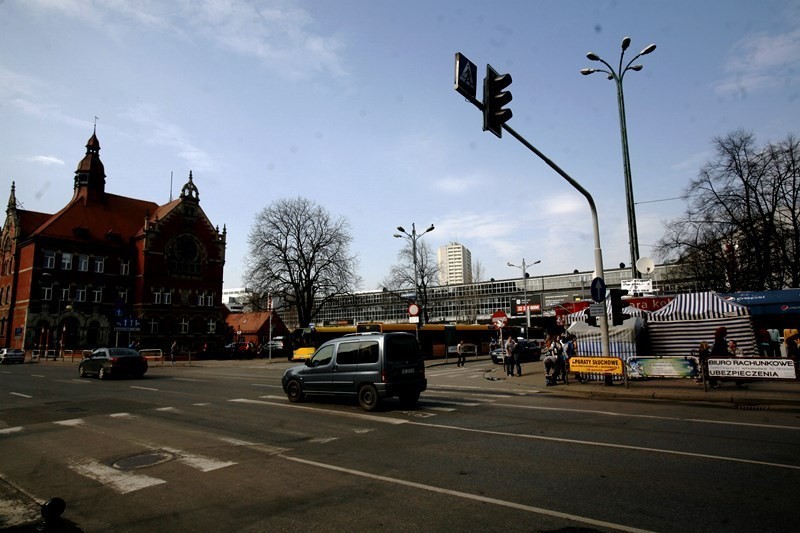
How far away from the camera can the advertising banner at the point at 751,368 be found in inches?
537

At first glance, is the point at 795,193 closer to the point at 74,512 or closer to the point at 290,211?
A: the point at 74,512

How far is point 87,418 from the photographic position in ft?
37.9

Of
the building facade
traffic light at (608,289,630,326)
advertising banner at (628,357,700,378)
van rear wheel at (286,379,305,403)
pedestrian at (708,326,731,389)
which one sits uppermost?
the building facade

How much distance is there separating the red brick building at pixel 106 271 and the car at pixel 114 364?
26.3m

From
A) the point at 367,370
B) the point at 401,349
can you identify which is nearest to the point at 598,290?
the point at 401,349

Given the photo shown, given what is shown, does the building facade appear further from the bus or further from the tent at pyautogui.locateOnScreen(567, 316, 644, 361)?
the tent at pyautogui.locateOnScreen(567, 316, 644, 361)

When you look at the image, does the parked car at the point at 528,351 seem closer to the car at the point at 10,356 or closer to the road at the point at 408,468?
the road at the point at 408,468

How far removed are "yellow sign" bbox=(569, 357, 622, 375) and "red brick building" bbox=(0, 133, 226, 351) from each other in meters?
45.2

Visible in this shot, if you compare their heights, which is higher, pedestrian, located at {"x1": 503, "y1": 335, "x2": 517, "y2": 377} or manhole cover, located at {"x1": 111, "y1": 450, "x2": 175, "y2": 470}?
pedestrian, located at {"x1": 503, "y1": 335, "x2": 517, "y2": 377}

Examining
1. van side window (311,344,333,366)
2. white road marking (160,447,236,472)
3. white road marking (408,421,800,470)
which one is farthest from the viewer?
van side window (311,344,333,366)

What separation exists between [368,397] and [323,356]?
6.73 feet

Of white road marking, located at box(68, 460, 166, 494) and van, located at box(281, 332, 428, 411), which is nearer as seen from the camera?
white road marking, located at box(68, 460, 166, 494)

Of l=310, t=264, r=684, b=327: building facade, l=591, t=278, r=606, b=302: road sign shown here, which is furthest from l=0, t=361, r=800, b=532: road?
l=310, t=264, r=684, b=327: building facade

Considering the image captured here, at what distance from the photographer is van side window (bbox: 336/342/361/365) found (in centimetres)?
1273
